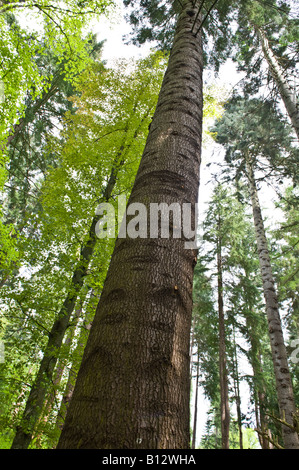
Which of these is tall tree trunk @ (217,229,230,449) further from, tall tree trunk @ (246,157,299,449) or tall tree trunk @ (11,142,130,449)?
tall tree trunk @ (11,142,130,449)

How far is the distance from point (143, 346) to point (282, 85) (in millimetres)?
8345

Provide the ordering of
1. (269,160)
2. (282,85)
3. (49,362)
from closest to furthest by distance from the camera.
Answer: (49,362), (282,85), (269,160)

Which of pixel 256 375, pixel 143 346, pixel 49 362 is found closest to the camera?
pixel 143 346

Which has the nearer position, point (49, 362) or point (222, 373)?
point (49, 362)

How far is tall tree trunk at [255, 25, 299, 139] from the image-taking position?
6.43 meters

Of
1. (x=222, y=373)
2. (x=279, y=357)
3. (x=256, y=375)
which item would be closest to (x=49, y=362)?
(x=279, y=357)

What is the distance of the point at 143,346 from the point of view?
0.85 meters

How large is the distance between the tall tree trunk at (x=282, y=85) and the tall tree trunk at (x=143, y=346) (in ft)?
19.4

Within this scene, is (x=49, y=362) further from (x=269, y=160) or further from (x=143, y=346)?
(x=269, y=160)

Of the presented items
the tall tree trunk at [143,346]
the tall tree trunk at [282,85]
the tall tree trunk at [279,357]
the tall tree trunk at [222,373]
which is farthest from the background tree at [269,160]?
the tall tree trunk at [222,373]

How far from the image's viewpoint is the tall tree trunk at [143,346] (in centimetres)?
72
